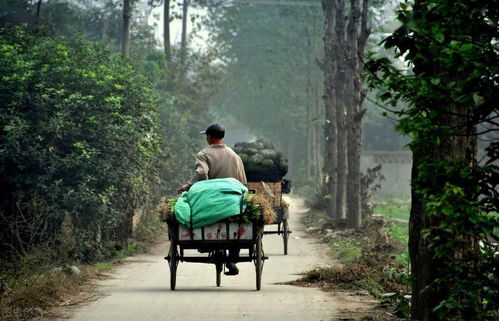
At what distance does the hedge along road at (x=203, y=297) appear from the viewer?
9.81 metres

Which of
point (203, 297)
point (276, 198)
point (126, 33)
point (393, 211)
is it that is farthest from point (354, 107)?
point (393, 211)

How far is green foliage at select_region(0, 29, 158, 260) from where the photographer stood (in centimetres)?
1773

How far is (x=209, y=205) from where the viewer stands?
11.6 metres

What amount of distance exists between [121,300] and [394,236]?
1535 centimetres

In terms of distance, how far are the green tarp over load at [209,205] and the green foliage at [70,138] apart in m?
5.99

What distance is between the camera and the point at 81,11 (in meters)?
43.2

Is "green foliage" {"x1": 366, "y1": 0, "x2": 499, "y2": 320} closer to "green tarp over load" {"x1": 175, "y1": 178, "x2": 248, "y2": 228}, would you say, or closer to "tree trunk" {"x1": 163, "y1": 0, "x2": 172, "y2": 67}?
"green tarp over load" {"x1": 175, "y1": 178, "x2": 248, "y2": 228}

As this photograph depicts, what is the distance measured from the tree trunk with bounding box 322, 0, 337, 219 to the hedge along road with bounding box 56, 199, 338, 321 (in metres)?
15.6

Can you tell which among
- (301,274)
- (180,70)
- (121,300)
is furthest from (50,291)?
(180,70)

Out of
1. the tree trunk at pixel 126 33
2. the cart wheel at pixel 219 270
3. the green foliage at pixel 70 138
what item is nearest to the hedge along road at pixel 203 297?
the cart wheel at pixel 219 270

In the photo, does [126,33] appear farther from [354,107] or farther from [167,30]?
[167,30]

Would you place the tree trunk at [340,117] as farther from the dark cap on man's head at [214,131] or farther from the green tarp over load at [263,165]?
the dark cap on man's head at [214,131]

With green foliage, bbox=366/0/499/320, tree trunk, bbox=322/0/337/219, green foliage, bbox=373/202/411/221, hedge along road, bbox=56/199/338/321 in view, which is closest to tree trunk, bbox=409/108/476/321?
green foliage, bbox=366/0/499/320

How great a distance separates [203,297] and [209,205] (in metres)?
1.15
